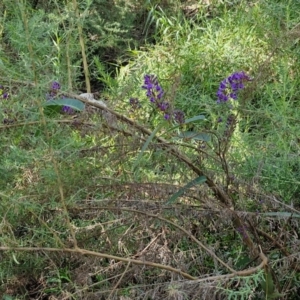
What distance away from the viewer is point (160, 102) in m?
1.69

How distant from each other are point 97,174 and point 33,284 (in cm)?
55

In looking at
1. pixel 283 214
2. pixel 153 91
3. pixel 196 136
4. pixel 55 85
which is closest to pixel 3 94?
pixel 55 85

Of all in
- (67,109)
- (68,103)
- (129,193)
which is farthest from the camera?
(129,193)

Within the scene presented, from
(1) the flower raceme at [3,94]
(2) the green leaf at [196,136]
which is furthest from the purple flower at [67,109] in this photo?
(2) the green leaf at [196,136]

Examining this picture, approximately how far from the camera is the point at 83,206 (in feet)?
5.99

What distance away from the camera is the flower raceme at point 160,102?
5.42ft

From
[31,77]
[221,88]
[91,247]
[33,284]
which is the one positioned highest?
[31,77]

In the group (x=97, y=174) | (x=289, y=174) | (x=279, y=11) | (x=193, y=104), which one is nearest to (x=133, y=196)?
(x=97, y=174)

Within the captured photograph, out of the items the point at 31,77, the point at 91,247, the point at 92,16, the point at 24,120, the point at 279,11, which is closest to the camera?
the point at 31,77

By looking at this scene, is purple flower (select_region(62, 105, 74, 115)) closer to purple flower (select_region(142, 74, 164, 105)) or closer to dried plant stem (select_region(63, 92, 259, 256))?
dried plant stem (select_region(63, 92, 259, 256))

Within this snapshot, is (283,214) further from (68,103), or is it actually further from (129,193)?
(68,103)

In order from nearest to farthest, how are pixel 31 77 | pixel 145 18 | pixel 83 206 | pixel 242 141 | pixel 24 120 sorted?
pixel 31 77 < pixel 24 120 < pixel 83 206 < pixel 242 141 < pixel 145 18

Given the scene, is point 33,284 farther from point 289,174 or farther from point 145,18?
point 145,18

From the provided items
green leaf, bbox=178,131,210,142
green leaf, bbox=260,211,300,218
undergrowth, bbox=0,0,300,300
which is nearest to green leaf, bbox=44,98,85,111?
undergrowth, bbox=0,0,300,300
